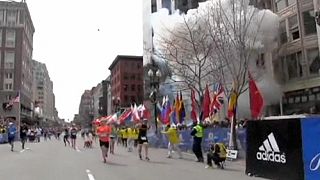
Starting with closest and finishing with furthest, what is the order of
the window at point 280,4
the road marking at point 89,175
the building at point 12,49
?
the road marking at point 89,175 < the window at point 280,4 < the building at point 12,49

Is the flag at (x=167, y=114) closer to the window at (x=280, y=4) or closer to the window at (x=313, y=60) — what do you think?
the window at (x=313, y=60)

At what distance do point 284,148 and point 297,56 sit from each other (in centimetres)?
2751

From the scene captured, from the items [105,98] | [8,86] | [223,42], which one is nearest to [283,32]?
[223,42]

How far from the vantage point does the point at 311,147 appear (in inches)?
482

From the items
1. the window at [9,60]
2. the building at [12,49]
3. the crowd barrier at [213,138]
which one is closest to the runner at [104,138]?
the crowd barrier at [213,138]

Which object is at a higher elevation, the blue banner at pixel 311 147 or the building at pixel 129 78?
the building at pixel 129 78

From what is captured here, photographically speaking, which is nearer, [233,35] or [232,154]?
[232,154]

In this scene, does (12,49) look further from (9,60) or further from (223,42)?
(223,42)

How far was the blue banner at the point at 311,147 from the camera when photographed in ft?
39.2

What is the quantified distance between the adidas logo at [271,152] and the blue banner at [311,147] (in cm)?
98

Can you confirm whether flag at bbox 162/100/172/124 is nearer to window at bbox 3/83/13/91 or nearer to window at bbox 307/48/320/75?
A: window at bbox 307/48/320/75

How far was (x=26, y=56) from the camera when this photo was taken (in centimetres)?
11844

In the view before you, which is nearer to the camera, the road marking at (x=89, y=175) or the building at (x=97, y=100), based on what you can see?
the road marking at (x=89, y=175)

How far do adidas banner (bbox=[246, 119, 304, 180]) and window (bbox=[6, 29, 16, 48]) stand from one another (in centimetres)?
9994
